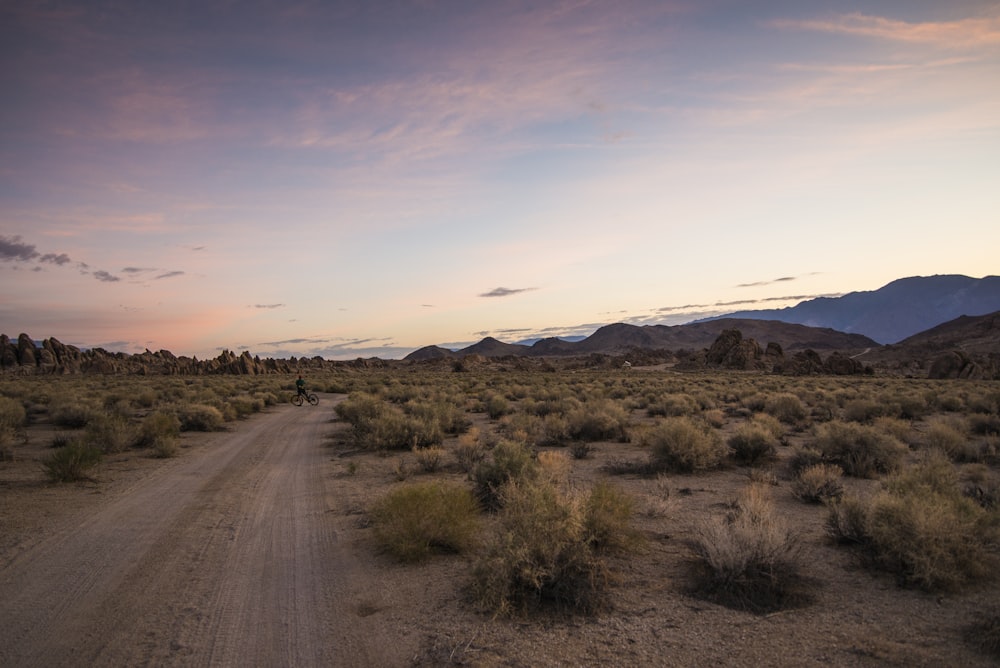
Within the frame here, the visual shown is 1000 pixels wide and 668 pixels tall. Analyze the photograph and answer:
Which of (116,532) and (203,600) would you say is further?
(116,532)

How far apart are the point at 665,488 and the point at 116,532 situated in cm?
931

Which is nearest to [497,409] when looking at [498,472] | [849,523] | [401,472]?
[401,472]

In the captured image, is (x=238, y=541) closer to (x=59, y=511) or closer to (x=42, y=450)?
(x=59, y=511)

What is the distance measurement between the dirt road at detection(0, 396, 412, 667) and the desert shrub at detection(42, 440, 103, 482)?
1.92m

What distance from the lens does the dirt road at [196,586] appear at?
4.84 meters

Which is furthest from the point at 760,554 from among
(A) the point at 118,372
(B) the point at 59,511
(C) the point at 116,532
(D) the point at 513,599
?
(A) the point at 118,372

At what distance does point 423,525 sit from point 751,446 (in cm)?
891

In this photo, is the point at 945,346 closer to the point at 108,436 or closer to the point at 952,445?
the point at 952,445

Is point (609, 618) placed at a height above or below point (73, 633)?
below

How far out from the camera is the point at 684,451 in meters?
11.8

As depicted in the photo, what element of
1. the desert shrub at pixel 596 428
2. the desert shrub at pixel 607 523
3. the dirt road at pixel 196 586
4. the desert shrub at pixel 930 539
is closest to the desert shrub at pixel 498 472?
the desert shrub at pixel 607 523

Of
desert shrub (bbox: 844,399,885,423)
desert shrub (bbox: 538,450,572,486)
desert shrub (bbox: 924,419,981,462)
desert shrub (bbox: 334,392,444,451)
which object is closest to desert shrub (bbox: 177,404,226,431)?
desert shrub (bbox: 334,392,444,451)

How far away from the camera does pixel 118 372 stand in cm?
7606

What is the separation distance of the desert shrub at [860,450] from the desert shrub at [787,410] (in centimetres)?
713
